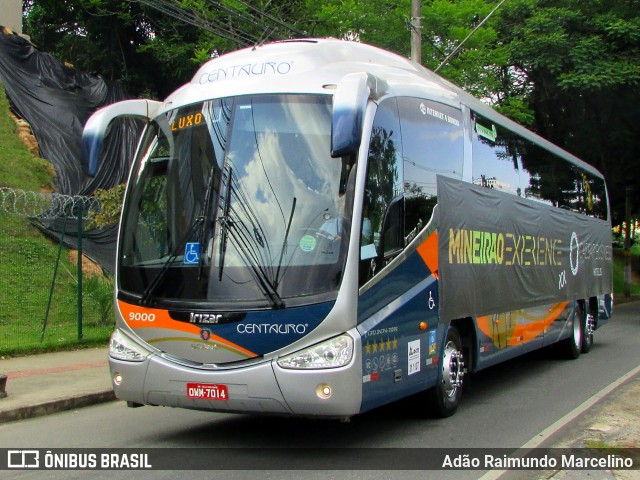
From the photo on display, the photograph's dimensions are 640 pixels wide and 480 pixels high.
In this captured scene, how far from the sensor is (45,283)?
623 inches

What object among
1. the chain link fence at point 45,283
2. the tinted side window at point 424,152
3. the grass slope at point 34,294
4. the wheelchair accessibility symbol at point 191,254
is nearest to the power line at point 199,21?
the chain link fence at point 45,283

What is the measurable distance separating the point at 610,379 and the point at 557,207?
10.6 feet

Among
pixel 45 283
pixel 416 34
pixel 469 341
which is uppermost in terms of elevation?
pixel 416 34

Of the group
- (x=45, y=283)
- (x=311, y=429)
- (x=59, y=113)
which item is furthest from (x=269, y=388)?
(x=59, y=113)

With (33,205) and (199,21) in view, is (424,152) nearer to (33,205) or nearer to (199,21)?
(33,205)

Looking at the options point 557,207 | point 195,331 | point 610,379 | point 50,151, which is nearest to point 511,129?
point 557,207

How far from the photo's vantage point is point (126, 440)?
7.27m

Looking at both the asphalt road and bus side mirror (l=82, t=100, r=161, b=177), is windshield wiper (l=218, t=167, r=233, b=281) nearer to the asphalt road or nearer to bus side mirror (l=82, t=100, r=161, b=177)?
bus side mirror (l=82, t=100, r=161, b=177)

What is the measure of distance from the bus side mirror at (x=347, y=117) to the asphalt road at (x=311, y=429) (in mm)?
2676

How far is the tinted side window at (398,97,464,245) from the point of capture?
23.9ft

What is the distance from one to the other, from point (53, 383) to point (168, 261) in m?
4.50

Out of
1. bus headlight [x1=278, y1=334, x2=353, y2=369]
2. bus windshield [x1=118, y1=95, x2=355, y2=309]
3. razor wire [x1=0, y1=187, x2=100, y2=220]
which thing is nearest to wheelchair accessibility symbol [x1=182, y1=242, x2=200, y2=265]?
bus windshield [x1=118, y1=95, x2=355, y2=309]

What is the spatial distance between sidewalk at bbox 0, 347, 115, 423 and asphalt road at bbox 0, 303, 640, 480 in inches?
6.5

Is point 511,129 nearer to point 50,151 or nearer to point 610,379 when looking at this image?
point 610,379
